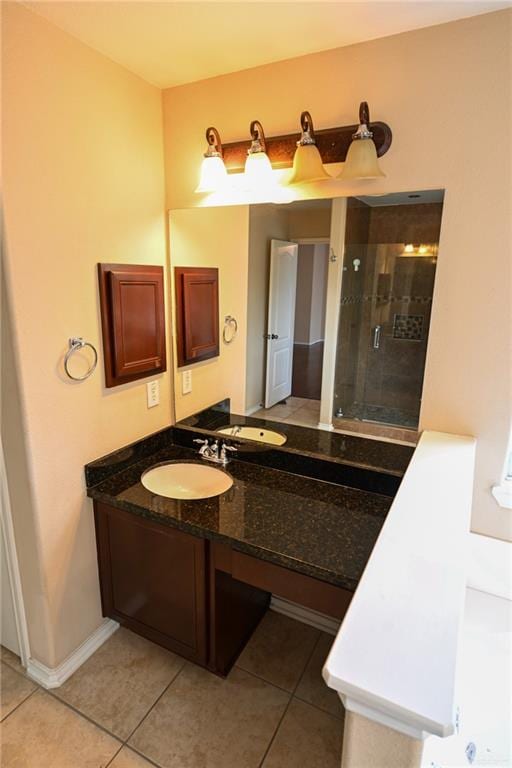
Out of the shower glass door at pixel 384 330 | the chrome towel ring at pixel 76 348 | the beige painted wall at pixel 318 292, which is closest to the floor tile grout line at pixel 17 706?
the chrome towel ring at pixel 76 348

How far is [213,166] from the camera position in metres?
1.69

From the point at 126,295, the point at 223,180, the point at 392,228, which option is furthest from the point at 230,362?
the point at 392,228

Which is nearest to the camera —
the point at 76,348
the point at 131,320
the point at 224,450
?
the point at 76,348

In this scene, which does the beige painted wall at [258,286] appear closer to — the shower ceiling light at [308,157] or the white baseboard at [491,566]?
the shower ceiling light at [308,157]

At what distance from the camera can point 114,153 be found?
5.44 feet

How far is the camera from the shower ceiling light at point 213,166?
66.5 inches

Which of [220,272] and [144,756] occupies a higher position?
[220,272]

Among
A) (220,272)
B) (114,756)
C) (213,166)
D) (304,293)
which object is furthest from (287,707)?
(213,166)

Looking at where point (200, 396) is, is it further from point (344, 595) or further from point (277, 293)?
point (344, 595)

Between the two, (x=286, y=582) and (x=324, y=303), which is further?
(x=324, y=303)

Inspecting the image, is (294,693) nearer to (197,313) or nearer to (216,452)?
(216,452)

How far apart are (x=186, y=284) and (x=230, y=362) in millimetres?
435

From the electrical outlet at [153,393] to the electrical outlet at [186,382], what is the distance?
0.13m

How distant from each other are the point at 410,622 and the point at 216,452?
129 cm
